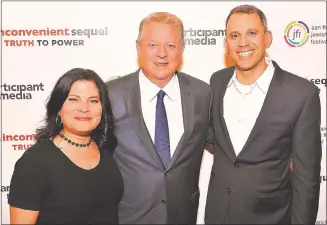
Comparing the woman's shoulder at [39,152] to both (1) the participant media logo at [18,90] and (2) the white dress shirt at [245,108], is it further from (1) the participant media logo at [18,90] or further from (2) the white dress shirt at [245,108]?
(1) the participant media logo at [18,90]

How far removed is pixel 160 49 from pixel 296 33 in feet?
5.03

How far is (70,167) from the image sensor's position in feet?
6.55

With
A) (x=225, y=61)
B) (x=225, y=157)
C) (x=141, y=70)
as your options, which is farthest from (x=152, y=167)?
(x=225, y=61)

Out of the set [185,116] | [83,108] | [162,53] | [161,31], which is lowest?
[185,116]

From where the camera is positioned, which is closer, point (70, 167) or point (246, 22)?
point (70, 167)

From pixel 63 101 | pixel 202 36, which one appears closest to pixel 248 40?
pixel 202 36

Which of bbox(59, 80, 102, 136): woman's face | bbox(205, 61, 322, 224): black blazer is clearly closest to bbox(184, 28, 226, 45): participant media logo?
bbox(205, 61, 322, 224): black blazer

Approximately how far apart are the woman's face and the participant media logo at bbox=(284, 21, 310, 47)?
6.45 ft

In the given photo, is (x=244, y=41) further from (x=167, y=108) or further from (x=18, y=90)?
(x=18, y=90)

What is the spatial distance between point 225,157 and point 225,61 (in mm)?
1107

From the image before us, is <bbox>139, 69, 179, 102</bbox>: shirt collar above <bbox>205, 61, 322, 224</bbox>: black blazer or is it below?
above

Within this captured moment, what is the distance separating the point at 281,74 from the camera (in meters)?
2.38

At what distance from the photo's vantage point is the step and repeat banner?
3.16 meters

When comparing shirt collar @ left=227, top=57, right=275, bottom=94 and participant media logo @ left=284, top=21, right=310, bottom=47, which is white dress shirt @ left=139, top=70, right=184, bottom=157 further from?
participant media logo @ left=284, top=21, right=310, bottom=47
